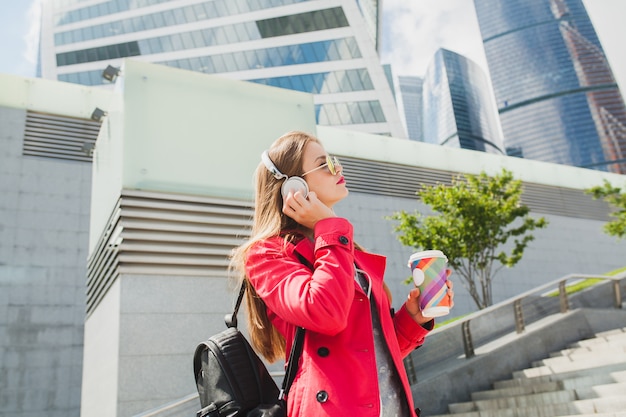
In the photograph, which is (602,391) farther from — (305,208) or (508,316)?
(305,208)

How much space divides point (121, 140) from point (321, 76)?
3135cm

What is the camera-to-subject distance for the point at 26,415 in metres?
14.1

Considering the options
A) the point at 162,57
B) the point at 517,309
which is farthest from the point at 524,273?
the point at 162,57

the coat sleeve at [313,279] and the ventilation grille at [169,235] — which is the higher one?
the ventilation grille at [169,235]

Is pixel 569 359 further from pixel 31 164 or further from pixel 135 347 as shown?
pixel 31 164

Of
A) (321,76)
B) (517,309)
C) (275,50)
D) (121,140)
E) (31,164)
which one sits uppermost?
(275,50)

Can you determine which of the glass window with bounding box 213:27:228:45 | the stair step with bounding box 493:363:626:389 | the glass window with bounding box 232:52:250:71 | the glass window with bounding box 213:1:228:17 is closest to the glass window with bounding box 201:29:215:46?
the glass window with bounding box 213:27:228:45

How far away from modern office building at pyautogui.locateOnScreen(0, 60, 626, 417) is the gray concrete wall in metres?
0.03

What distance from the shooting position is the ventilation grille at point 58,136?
639 inches

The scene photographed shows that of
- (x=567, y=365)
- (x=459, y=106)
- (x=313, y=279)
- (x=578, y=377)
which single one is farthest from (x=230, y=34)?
(x=459, y=106)

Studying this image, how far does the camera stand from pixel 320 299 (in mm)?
1789

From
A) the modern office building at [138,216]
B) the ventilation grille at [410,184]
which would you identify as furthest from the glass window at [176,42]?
the ventilation grille at [410,184]

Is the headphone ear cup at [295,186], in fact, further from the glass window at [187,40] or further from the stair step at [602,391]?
the glass window at [187,40]

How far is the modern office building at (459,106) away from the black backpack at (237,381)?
131m
